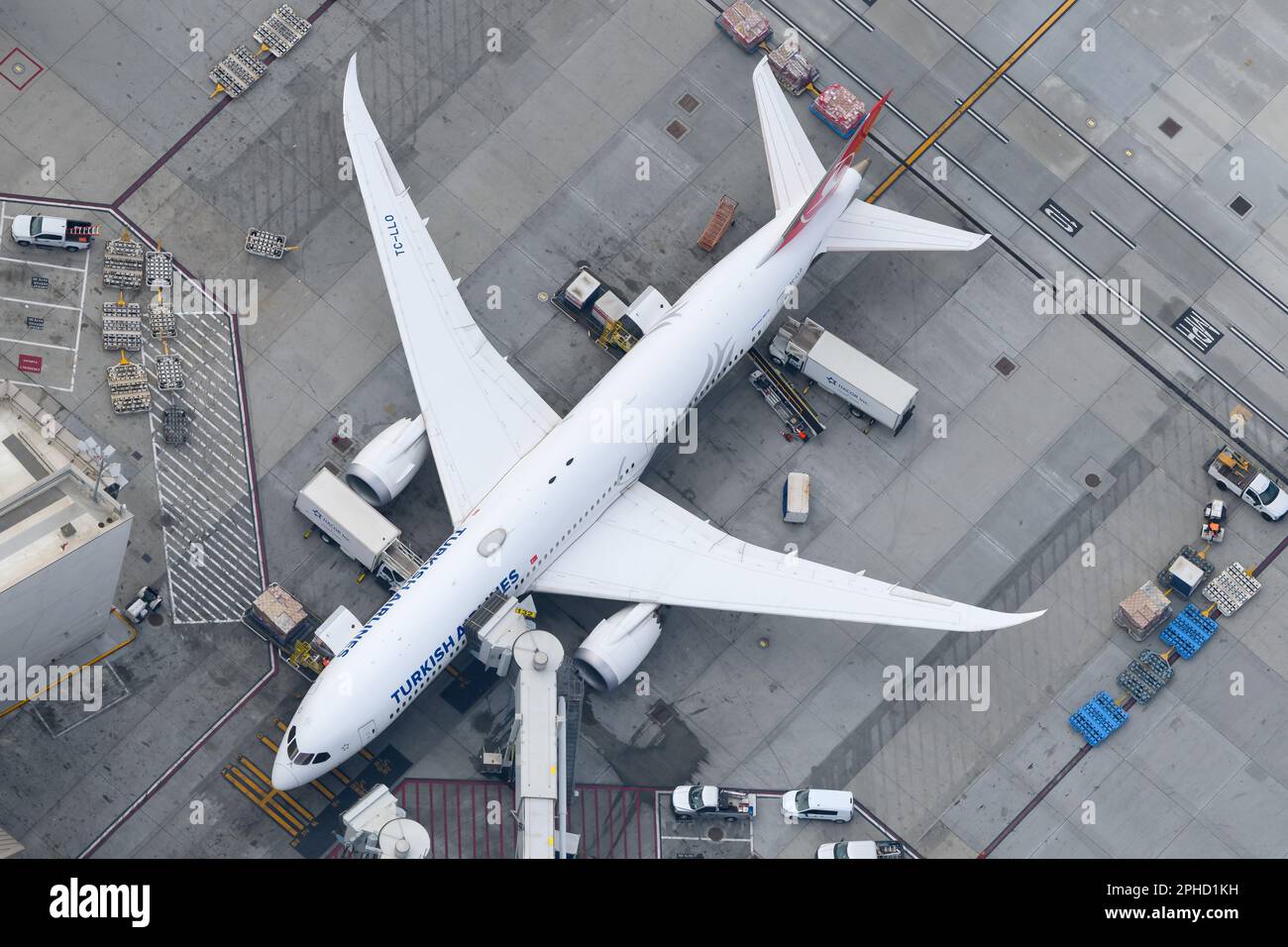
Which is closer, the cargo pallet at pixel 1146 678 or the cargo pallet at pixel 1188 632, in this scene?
the cargo pallet at pixel 1146 678

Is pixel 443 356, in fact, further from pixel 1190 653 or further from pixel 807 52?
pixel 1190 653

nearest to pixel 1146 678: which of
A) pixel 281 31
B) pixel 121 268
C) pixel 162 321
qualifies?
pixel 162 321

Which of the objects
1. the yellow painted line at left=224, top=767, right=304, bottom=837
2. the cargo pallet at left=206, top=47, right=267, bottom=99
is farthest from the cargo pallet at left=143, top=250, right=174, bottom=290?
the yellow painted line at left=224, top=767, right=304, bottom=837

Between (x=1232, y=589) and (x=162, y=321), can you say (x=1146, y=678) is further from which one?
(x=162, y=321)

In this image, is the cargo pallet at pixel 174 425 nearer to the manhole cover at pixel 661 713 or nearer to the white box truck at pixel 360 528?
the white box truck at pixel 360 528

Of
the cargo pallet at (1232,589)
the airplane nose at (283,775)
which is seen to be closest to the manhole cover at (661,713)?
the airplane nose at (283,775)

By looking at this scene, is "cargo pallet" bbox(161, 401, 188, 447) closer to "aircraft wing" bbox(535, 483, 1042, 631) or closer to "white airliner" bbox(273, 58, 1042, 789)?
"white airliner" bbox(273, 58, 1042, 789)
